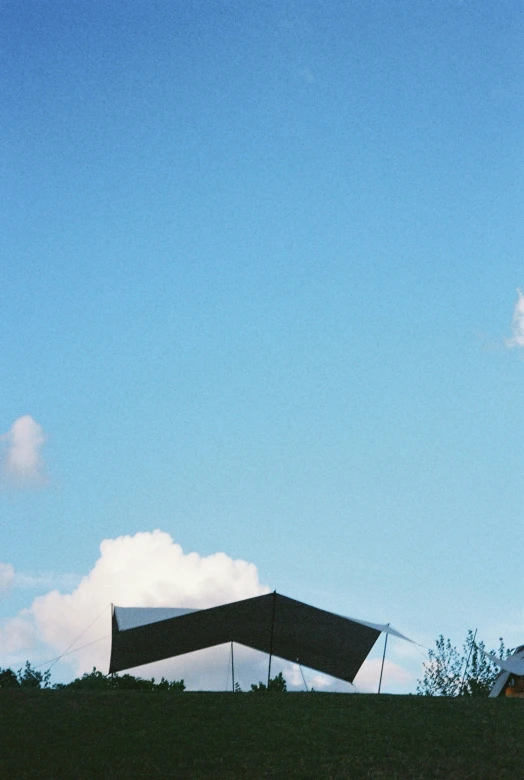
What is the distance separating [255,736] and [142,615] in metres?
8.44

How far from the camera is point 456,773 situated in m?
13.4

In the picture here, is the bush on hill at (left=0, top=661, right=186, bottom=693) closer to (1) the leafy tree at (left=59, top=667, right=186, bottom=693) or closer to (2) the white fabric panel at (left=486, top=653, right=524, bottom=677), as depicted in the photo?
(1) the leafy tree at (left=59, top=667, right=186, bottom=693)

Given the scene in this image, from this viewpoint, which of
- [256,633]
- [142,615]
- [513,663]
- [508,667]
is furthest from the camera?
[513,663]

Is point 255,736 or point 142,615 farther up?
point 142,615

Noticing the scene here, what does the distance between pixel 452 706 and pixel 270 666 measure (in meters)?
8.25

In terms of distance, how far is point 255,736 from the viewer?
1541 cm

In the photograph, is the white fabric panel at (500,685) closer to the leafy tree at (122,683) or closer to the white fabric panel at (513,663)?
the white fabric panel at (513,663)

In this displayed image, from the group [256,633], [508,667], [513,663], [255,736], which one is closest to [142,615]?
[256,633]

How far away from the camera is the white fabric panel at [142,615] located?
22.8m

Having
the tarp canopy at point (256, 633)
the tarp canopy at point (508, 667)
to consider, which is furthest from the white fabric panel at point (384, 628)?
the tarp canopy at point (508, 667)

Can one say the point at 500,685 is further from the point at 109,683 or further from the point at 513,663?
the point at 109,683

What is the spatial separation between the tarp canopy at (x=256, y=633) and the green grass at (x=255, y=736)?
3.67m

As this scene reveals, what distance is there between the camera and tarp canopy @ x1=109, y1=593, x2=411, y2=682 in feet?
75.9

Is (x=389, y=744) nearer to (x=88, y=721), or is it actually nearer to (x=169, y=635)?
(x=88, y=721)
